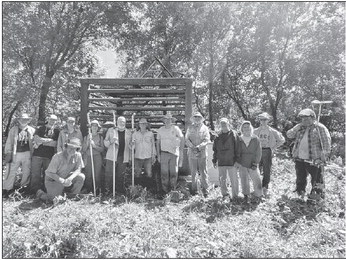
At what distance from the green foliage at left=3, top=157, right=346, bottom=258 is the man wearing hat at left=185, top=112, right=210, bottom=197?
2.03 feet

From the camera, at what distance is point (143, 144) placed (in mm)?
7848

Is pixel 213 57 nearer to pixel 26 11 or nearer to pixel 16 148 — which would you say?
pixel 26 11

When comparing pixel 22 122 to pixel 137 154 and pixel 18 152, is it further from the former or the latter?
pixel 137 154

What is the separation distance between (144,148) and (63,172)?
1949 mm

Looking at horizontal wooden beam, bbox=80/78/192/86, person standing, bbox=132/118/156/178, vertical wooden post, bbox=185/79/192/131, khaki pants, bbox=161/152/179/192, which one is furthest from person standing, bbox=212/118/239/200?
horizontal wooden beam, bbox=80/78/192/86

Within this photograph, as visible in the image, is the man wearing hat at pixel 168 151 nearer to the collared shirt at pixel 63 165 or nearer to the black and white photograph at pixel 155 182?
the black and white photograph at pixel 155 182

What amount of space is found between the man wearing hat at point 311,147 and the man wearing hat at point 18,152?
6.24 m

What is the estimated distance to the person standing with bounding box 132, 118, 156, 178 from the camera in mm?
7855

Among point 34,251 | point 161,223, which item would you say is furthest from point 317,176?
point 34,251

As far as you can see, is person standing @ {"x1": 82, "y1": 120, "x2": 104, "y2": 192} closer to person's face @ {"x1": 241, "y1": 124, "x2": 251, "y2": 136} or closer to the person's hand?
the person's hand

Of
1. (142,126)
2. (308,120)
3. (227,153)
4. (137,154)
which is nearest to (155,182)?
(137,154)

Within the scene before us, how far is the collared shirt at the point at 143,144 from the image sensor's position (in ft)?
25.8

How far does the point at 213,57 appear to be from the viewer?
82.5ft

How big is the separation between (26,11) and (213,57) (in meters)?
14.3
